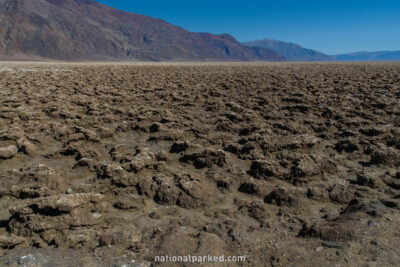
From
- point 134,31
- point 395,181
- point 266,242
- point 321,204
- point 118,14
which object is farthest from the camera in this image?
point 118,14

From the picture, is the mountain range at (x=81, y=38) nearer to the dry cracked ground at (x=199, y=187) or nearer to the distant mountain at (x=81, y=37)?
the distant mountain at (x=81, y=37)

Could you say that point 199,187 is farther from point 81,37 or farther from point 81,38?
point 81,37

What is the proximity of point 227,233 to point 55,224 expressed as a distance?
3.57 ft

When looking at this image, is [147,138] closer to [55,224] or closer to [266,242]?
[55,224]

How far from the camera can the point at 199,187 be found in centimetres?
242

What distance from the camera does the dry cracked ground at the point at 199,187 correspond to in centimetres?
169

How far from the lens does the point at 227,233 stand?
1.87 m

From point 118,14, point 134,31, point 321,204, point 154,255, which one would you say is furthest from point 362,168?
point 118,14

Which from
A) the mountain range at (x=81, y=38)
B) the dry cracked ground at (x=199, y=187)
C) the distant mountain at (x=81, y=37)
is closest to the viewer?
the dry cracked ground at (x=199, y=187)

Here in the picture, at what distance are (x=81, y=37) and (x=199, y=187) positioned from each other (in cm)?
12495

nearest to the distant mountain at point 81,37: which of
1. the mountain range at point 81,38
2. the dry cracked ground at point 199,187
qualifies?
the mountain range at point 81,38

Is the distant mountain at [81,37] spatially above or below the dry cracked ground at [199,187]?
above

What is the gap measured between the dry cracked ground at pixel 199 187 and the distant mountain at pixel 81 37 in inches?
3524

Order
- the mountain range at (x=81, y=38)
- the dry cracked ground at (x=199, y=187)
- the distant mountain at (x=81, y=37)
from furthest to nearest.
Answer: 1. the distant mountain at (x=81, y=37)
2. the mountain range at (x=81, y=38)
3. the dry cracked ground at (x=199, y=187)
